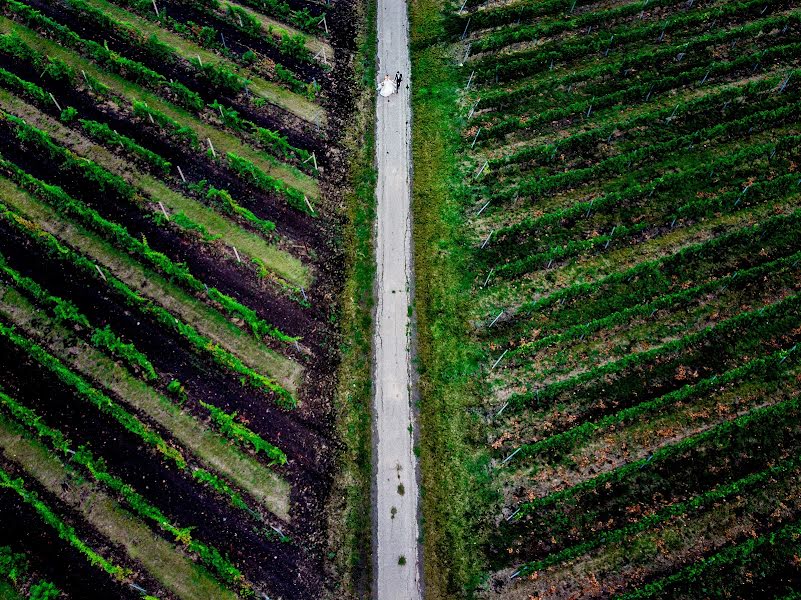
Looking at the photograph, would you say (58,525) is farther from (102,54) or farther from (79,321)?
(102,54)

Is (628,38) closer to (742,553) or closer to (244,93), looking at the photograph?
(244,93)

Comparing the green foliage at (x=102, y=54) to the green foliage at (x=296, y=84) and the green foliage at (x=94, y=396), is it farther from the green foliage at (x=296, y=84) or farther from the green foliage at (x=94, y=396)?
the green foliage at (x=94, y=396)

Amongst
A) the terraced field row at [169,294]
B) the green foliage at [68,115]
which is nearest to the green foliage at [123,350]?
the terraced field row at [169,294]

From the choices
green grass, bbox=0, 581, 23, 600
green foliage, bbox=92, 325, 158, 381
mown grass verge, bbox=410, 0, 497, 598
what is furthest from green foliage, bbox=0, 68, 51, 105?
green grass, bbox=0, 581, 23, 600

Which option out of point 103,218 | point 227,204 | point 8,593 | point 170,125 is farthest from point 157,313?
point 8,593

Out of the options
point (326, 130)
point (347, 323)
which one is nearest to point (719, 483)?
point (347, 323)

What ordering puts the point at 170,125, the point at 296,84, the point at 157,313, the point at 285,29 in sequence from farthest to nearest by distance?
the point at 285,29, the point at 296,84, the point at 170,125, the point at 157,313

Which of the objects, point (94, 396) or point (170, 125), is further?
point (170, 125)
